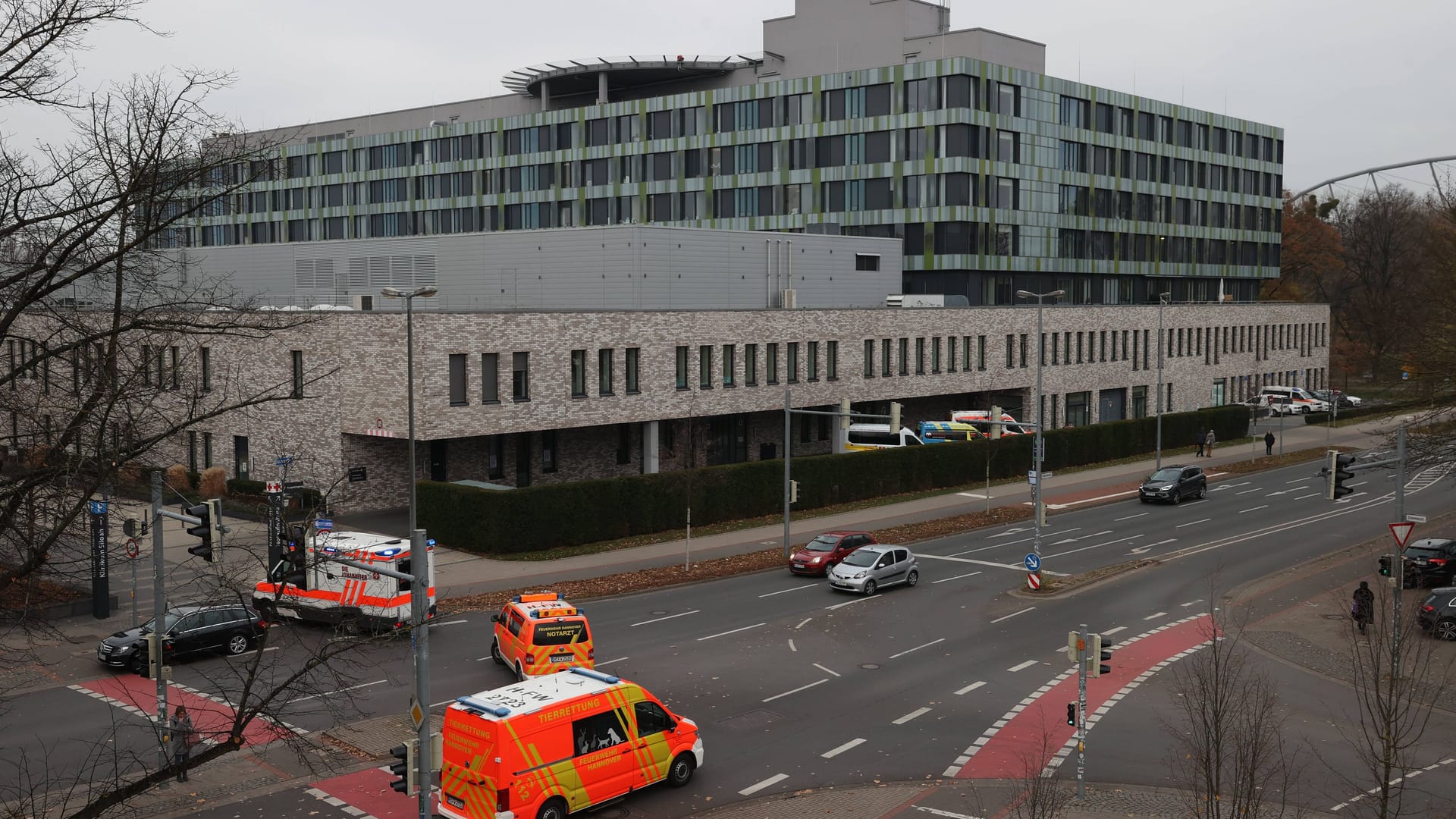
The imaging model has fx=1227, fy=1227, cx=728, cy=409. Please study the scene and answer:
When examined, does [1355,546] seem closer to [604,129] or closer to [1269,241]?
[604,129]

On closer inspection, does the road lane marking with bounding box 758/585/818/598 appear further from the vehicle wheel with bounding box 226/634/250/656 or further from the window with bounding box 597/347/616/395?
the window with bounding box 597/347/616/395

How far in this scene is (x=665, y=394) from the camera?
54.8 meters

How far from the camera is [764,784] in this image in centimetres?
2108

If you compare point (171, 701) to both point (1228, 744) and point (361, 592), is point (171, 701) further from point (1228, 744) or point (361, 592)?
point (1228, 744)

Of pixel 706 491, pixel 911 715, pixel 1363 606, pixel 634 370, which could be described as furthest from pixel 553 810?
pixel 634 370

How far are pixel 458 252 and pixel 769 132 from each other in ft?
97.0

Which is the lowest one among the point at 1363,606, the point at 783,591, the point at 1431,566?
the point at 783,591

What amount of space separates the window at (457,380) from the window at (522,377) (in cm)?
233

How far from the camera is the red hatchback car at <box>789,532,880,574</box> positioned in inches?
1594

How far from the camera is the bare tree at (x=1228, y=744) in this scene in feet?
50.6

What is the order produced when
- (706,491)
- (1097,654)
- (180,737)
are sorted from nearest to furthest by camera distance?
(180,737) → (1097,654) → (706,491)

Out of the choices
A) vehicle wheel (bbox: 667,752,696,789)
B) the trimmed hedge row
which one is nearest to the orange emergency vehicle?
vehicle wheel (bbox: 667,752,696,789)

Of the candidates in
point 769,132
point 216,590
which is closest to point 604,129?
point 769,132

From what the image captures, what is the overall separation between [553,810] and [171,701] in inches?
436
